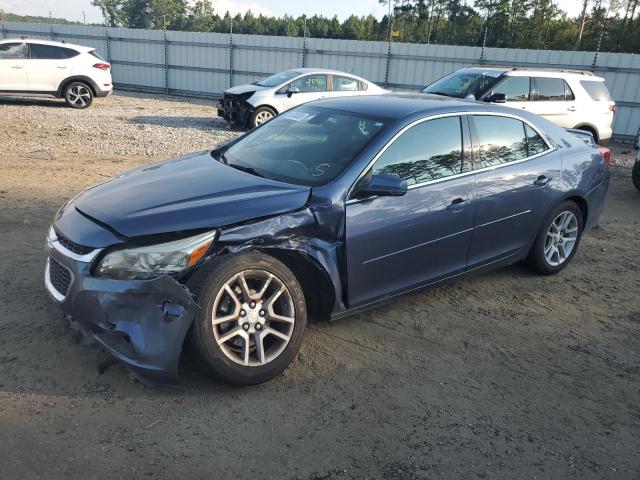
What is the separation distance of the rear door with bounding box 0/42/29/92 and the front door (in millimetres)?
13819

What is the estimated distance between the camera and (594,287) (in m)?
5.10

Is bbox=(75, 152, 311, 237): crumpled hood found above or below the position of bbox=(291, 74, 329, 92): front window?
below

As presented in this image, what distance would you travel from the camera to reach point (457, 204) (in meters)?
4.07

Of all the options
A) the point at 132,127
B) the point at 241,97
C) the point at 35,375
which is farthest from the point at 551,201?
the point at 132,127

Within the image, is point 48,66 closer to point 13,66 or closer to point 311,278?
point 13,66

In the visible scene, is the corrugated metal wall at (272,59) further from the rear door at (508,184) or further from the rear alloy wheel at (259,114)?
the rear door at (508,184)

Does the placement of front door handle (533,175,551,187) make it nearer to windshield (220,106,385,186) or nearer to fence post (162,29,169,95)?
windshield (220,106,385,186)

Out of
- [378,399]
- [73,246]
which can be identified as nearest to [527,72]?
[378,399]

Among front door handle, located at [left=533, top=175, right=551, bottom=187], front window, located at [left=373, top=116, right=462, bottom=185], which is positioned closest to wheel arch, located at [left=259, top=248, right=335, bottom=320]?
front window, located at [left=373, top=116, right=462, bottom=185]

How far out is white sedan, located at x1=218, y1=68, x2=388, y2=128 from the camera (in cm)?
1246

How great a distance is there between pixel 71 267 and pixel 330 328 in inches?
71.8

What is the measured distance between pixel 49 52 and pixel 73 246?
13730 millimetres

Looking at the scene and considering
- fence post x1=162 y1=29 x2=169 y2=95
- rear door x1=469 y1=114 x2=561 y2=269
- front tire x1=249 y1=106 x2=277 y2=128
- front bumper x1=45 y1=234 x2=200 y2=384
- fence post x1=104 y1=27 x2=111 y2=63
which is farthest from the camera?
fence post x1=104 y1=27 x2=111 y2=63

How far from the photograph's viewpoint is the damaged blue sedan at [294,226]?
2.97 metres
